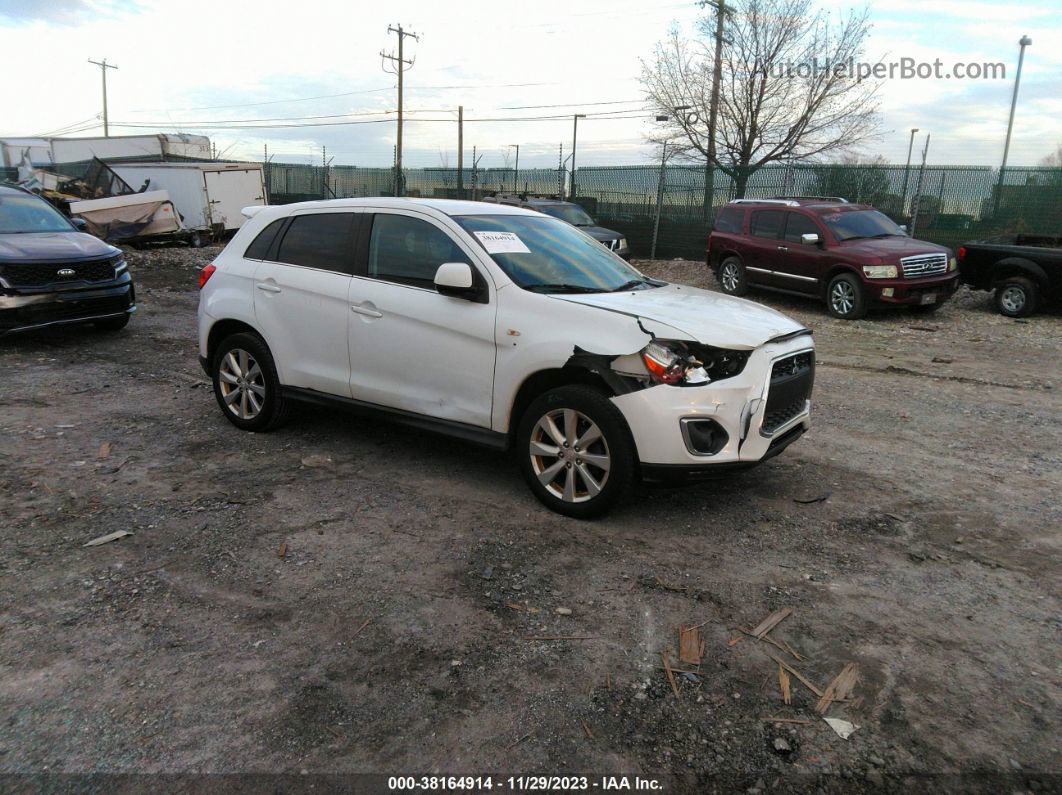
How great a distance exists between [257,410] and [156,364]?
10.7 feet

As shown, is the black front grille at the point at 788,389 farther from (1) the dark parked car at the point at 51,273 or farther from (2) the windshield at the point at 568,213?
(2) the windshield at the point at 568,213

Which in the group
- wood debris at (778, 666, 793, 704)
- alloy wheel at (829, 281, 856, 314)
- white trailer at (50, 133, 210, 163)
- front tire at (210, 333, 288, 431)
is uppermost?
white trailer at (50, 133, 210, 163)

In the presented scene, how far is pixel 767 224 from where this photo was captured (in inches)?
562

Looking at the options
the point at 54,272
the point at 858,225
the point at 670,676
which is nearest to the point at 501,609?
the point at 670,676

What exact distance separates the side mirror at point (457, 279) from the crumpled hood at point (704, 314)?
54cm

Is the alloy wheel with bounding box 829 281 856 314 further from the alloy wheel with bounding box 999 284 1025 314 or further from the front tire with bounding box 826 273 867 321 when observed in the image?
the alloy wheel with bounding box 999 284 1025 314

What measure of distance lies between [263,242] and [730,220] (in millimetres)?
11253

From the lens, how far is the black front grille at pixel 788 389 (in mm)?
4395

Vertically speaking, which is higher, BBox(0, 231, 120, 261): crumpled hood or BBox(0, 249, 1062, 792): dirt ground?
BBox(0, 231, 120, 261): crumpled hood

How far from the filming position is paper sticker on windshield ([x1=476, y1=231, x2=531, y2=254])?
4844mm

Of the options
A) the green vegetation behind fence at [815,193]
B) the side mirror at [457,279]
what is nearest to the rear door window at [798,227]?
the green vegetation behind fence at [815,193]

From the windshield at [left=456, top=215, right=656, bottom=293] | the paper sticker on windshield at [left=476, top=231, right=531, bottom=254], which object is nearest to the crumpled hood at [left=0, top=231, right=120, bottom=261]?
the windshield at [left=456, top=215, right=656, bottom=293]

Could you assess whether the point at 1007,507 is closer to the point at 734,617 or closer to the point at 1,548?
the point at 734,617

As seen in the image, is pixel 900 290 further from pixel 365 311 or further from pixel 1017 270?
pixel 365 311
